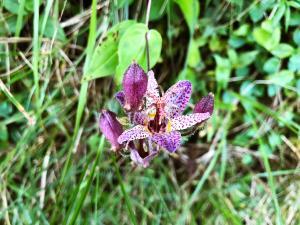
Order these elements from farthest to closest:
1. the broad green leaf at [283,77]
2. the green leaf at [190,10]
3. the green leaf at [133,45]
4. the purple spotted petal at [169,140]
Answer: the broad green leaf at [283,77] → the green leaf at [190,10] → the green leaf at [133,45] → the purple spotted petal at [169,140]

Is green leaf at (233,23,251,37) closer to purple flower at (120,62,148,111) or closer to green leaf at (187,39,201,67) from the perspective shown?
green leaf at (187,39,201,67)

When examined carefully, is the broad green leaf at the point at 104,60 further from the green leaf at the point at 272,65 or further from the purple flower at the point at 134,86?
the green leaf at the point at 272,65

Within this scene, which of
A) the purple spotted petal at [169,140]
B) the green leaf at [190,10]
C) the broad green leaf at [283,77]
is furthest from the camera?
the broad green leaf at [283,77]

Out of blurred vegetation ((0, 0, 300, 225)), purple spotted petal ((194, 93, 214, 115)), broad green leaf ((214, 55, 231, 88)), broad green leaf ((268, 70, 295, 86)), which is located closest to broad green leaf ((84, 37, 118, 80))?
blurred vegetation ((0, 0, 300, 225))

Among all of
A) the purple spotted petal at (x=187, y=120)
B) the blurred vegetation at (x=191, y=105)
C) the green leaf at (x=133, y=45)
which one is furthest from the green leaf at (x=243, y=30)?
the purple spotted petal at (x=187, y=120)

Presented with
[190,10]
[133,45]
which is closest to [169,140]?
[133,45]
